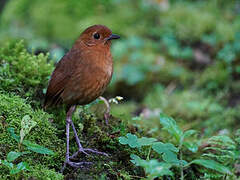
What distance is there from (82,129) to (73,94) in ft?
1.29

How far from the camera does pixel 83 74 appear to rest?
11.1 ft

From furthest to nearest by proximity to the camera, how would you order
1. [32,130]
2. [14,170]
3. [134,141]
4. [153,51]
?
[153,51]
[32,130]
[134,141]
[14,170]

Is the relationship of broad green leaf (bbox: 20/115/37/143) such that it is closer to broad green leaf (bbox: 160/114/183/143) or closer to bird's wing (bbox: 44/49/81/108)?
bird's wing (bbox: 44/49/81/108)

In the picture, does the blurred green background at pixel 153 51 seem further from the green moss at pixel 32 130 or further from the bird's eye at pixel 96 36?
the bird's eye at pixel 96 36

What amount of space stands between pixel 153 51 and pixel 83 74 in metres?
4.59

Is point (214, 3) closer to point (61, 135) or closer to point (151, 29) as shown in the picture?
point (151, 29)

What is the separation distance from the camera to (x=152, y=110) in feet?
20.1

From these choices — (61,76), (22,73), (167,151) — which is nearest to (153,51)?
Result: (22,73)

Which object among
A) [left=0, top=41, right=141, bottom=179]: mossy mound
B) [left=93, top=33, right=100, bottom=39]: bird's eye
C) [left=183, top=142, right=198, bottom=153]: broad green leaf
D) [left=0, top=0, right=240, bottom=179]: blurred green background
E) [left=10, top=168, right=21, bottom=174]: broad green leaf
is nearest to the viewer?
[left=10, top=168, right=21, bottom=174]: broad green leaf

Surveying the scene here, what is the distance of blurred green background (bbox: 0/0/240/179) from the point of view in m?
5.36

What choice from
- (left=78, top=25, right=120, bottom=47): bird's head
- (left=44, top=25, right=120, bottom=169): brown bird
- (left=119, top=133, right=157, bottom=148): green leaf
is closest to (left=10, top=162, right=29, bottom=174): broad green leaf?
(left=44, top=25, right=120, bottom=169): brown bird

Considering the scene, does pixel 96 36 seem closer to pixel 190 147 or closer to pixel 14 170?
pixel 190 147

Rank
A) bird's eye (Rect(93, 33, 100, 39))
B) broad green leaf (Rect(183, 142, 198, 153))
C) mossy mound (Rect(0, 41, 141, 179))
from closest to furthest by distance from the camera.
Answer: broad green leaf (Rect(183, 142, 198, 153)), mossy mound (Rect(0, 41, 141, 179)), bird's eye (Rect(93, 33, 100, 39))

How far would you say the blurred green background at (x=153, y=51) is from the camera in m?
5.36
